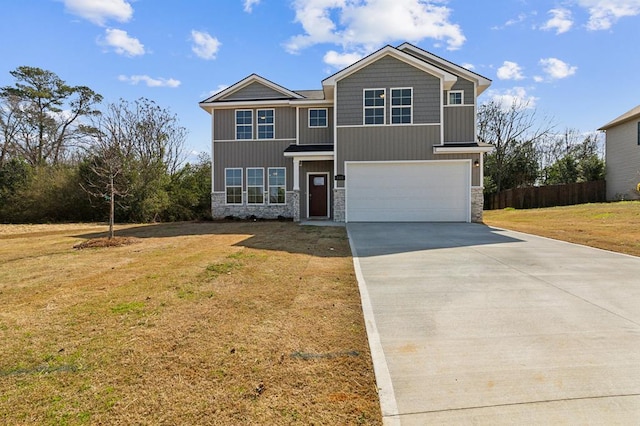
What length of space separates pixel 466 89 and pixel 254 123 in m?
9.73

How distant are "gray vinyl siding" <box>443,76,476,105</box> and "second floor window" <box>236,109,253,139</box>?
29.6ft

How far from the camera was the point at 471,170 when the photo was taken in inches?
576

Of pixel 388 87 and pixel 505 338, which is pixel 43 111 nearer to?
pixel 388 87

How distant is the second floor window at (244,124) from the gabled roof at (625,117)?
2291 centimetres

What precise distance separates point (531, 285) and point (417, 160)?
32.3 ft

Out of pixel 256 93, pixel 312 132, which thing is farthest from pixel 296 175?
pixel 256 93

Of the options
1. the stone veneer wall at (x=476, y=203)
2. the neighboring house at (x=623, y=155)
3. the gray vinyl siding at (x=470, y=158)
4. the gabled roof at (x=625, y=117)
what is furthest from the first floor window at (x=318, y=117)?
the gabled roof at (x=625, y=117)

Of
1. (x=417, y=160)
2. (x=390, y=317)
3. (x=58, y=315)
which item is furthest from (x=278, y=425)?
(x=417, y=160)

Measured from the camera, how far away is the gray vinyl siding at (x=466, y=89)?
15.8 metres

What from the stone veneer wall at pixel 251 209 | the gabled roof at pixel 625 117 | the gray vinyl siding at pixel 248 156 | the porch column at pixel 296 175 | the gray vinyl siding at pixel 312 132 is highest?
the gabled roof at pixel 625 117

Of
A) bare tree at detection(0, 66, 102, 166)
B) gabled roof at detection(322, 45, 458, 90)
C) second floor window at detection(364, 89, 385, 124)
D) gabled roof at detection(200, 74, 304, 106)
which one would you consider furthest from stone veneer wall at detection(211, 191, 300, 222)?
bare tree at detection(0, 66, 102, 166)

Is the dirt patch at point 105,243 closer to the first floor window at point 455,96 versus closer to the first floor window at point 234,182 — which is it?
the first floor window at point 234,182

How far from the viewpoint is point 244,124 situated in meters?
17.4

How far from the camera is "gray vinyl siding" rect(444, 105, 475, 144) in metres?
15.6
